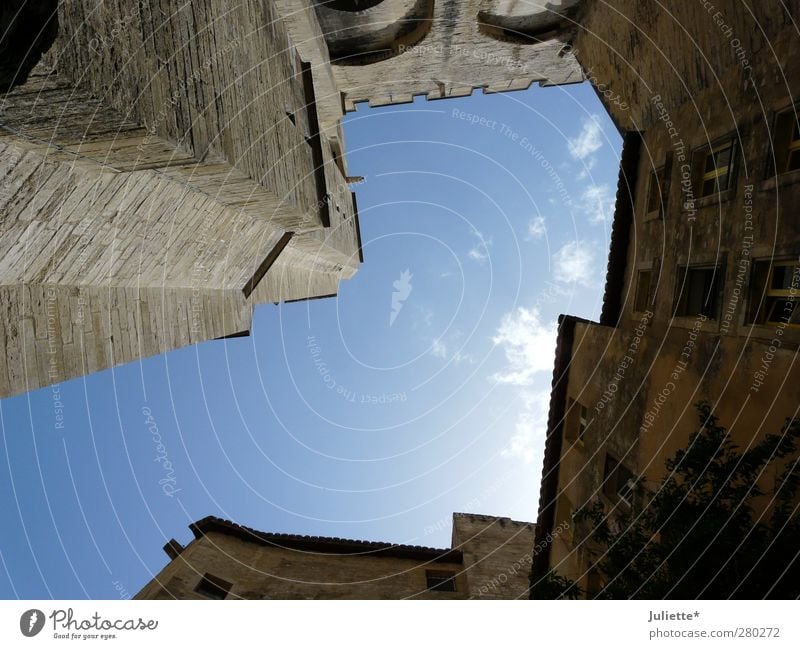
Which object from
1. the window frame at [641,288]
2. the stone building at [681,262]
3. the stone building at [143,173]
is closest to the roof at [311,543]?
the stone building at [681,262]

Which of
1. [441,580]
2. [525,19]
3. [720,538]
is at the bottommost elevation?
[441,580]

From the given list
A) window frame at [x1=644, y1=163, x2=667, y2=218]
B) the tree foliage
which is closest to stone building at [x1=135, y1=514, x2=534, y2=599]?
the tree foliage

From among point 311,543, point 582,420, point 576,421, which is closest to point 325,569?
point 311,543

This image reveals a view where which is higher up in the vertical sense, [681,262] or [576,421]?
[681,262]

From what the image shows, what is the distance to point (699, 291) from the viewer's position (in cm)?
883

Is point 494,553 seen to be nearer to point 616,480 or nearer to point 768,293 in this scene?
point 616,480

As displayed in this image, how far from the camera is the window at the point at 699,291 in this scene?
8.27 metres

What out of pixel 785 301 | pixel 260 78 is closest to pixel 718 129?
pixel 785 301

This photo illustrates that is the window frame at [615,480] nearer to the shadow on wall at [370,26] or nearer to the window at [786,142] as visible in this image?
the window at [786,142]

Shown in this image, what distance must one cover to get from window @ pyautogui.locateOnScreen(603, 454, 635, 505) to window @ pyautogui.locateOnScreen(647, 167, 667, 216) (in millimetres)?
5825

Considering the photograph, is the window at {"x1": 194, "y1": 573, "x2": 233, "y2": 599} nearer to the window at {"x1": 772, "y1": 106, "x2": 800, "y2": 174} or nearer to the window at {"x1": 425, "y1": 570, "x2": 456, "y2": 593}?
the window at {"x1": 425, "y1": 570, "x2": 456, "y2": 593}

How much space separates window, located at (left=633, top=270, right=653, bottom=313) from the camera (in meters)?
10.6

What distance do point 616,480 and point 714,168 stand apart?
6903 millimetres

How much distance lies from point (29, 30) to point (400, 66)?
17.1m
